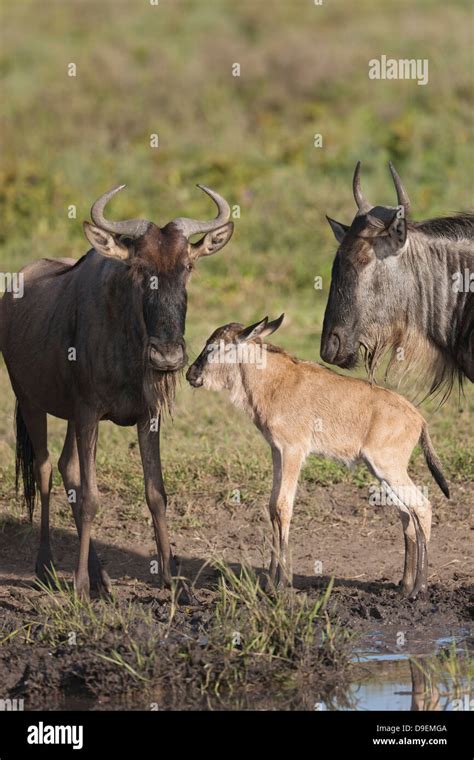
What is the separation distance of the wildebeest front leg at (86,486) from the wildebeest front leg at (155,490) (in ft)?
0.94

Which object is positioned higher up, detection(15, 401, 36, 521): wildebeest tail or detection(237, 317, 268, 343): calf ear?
detection(237, 317, 268, 343): calf ear

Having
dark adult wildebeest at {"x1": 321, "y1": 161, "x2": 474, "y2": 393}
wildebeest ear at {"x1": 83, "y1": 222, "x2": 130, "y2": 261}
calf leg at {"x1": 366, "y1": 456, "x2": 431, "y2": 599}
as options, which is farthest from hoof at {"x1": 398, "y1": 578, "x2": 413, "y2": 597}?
wildebeest ear at {"x1": 83, "y1": 222, "x2": 130, "y2": 261}

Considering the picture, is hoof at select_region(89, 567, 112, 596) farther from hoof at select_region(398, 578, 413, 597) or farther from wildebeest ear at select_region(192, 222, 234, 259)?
wildebeest ear at select_region(192, 222, 234, 259)

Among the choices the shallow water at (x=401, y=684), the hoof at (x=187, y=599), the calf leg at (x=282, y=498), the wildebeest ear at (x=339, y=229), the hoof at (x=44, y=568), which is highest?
the wildebeest ear at (x=339, y=229)

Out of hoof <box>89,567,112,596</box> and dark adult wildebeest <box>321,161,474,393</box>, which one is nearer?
dark adult wildebeest <box>321,161,474,393</box>

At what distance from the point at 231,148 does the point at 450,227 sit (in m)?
9.55

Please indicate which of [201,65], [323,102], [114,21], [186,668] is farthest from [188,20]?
[186,668]

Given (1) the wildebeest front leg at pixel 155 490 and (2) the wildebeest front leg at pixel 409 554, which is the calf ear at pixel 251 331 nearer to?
(1) the wildebeest front leg at pixel 155 490

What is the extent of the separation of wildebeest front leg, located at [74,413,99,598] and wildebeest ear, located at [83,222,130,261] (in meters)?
0.92

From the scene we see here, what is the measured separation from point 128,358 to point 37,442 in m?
1.20

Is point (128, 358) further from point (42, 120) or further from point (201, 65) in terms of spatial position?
point (201, 65)

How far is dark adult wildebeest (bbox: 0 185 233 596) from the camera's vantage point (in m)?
6.93

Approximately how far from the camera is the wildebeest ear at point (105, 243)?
22.5 feet

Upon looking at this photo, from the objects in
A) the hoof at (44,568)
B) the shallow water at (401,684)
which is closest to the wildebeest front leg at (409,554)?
the shallow water at (401,684)
